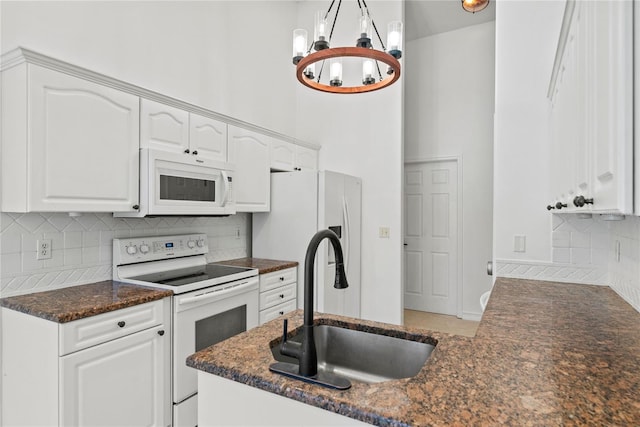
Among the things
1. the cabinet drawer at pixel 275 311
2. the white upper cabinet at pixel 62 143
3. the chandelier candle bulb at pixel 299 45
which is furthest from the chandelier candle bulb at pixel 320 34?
the cabinet drawer at pixel 275 311

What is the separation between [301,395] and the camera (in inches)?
34.2

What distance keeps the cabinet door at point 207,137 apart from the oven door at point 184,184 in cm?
12

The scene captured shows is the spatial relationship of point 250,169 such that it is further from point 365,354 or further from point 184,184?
point 365,354

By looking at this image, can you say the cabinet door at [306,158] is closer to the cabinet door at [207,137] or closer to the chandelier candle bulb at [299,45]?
the cabinet door at [207,137]

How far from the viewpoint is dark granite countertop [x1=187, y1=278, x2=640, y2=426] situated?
2.52 feet

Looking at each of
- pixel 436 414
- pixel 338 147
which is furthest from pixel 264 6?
pixel 436 414

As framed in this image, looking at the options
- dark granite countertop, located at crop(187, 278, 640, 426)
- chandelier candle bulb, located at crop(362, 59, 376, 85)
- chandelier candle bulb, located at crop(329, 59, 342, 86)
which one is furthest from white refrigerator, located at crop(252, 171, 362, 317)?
dark granite countertop, located at crop(187, 278, 640, 426)

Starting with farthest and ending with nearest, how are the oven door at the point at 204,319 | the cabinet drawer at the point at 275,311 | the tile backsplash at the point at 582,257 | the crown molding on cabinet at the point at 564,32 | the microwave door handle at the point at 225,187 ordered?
the cabinet drawer at the point at 275,311 → the microwave door handle at the point at 225,187 → the oven door at the point at 204,319 → the tile backsplash at the point at 582,257 → the crown molding on cabinet at the point at 564,32

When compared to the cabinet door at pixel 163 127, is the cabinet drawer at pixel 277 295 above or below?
below

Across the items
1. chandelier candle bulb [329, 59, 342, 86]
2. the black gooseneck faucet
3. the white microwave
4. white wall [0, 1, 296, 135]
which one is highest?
white wall [0, 1, 296, 135]

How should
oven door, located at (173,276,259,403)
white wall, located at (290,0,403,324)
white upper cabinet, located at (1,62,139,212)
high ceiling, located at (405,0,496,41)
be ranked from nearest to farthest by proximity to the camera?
white upper cabinet, located at (1,62,139,212) → oven door, located at (173,276,259,403) → white wall, located at (290,0,403,324) → high ceiling, located at (405,0,496,41)

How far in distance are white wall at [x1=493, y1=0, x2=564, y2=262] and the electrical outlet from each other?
287cm

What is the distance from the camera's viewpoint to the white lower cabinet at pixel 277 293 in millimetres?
2930

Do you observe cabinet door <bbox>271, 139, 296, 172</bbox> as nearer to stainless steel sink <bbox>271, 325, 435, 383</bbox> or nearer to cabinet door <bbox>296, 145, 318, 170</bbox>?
cabinet door <bbox>296, 145, 318, 170</bbox>
